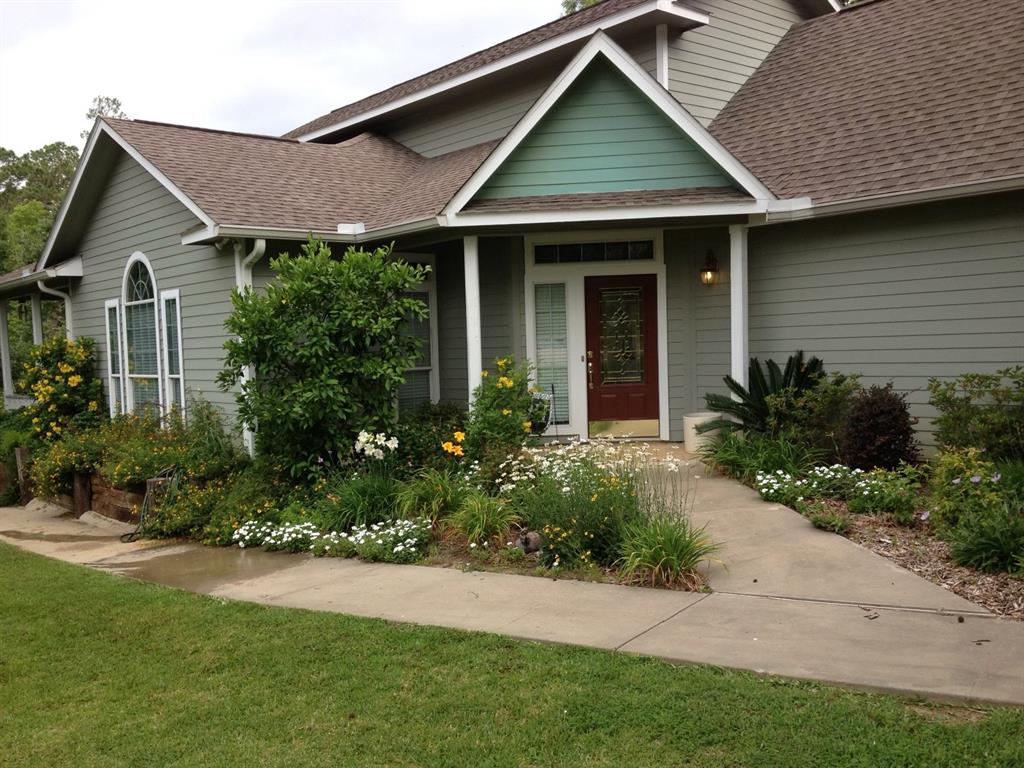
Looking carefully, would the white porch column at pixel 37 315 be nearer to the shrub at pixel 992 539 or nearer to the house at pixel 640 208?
the house at pixel 640 208

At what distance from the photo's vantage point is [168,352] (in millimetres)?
12156

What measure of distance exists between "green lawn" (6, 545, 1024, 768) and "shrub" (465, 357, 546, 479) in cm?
332

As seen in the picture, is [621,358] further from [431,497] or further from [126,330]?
[126,330]

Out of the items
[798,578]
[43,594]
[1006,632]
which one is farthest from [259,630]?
[1006,632]

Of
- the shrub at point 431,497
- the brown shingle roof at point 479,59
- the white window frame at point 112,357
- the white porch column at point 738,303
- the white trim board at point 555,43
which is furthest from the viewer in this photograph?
the white window frame at point 112,357

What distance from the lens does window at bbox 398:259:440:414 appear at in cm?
1232

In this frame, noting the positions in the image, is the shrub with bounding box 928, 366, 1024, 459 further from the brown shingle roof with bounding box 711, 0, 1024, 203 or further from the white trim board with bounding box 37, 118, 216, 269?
the white trim board with bounding box 37, 118, 216, 269

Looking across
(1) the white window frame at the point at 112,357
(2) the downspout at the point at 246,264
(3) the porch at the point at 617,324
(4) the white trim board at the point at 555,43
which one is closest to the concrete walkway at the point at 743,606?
(2) the downspout at the point at 246,264

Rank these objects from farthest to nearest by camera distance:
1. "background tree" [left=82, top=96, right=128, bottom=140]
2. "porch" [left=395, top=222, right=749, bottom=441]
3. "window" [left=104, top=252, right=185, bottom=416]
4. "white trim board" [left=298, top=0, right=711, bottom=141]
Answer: "background tree" [left=82, top=96, right=128, bottom=140]
"window" [left=104, top=252, right=185, bottom=416]
"porch" [left=395, top=222, right=749, bottom=441]
"white trim board" [left=298, top=0, right=711, bottom=141]

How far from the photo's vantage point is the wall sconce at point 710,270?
35.8 ft

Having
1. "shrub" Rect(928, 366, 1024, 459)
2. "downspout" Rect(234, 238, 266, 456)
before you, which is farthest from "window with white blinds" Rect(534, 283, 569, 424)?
"shrub" Rect(928, 366, 1024, 459)

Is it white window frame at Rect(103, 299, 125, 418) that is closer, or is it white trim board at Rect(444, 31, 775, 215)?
white trim board at Rect(444, 31, 775, 215)

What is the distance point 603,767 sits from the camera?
361 centimetres

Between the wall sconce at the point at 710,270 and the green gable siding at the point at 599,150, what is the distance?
135cm
